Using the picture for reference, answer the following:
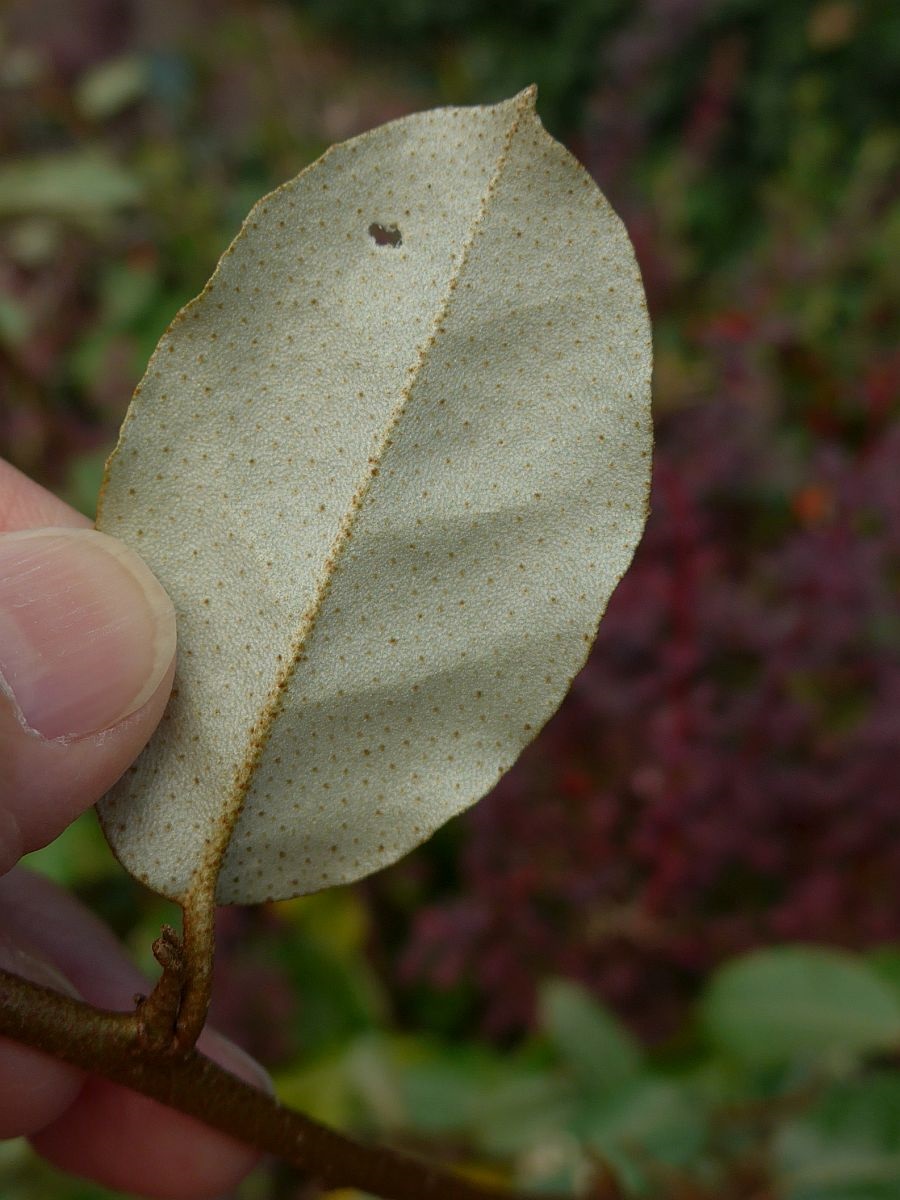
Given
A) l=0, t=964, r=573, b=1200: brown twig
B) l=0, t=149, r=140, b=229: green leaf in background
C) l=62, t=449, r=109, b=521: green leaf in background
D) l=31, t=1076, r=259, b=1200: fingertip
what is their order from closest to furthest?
l=0, t=964, r=573, b=1200: brown twig
l=31, t=1076, r=259, b=1200: fingertip
l=62, t=449, r=109, b=521: green leaf in background
l=0, t=149, r=140, b=229: green leaf in background

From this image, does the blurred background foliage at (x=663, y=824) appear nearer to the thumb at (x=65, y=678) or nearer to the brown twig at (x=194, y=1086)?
the brown twig at (x=194, y=1086)

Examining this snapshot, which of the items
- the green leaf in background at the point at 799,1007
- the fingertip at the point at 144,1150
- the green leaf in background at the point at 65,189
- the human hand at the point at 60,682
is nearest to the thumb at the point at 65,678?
the human hand at the point at 60,682

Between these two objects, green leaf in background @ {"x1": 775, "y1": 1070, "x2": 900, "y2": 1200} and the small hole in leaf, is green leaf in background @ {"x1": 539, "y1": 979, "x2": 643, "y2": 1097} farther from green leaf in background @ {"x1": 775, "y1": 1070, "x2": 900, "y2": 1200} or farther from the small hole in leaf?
the small hole in leaf

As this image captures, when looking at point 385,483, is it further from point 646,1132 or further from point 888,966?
point 888,966

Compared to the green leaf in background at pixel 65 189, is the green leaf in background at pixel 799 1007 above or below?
below

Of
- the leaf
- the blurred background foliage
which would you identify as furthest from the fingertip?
the leaf

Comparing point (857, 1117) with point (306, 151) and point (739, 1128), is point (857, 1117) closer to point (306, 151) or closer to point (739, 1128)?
point (739, 1128)

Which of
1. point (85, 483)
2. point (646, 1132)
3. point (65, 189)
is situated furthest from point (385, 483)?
point (65, 189)
